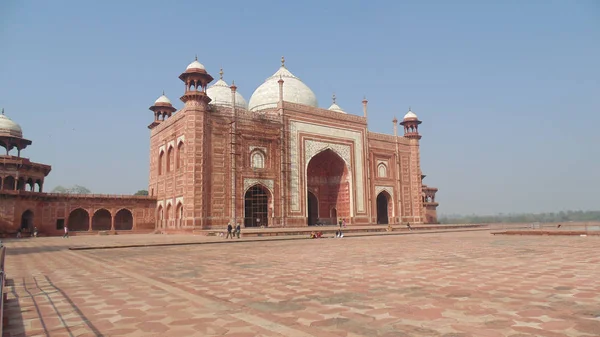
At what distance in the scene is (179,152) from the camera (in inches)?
1012

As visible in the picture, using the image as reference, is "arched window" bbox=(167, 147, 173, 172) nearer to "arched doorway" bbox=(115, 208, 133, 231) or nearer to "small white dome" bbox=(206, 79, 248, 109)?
"arched doorway" bbox=(115, 208, 133, 231)

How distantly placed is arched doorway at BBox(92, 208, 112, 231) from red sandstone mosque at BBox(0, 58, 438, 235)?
0.07 m

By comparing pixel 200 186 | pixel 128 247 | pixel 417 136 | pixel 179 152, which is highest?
pixel 417 136

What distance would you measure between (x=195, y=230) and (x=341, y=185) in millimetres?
13234

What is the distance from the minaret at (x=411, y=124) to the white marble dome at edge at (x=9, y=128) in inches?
1190

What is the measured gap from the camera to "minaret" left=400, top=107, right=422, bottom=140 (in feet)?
118

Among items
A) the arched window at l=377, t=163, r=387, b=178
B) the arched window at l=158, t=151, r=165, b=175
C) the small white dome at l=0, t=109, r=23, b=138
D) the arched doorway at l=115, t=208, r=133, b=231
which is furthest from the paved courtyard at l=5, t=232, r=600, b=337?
the arched window at l=377, t=163, r=387, b=178

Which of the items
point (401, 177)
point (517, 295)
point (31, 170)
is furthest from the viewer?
point (401, 177)

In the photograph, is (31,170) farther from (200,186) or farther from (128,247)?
(128,247)

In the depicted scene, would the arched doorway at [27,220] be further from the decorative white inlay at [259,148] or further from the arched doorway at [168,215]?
the decorative white inlay at [259,148]

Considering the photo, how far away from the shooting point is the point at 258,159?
26625 millimetres

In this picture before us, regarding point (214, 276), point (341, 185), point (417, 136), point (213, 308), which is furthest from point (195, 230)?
point (417, 136)

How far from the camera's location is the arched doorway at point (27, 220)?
25291mm

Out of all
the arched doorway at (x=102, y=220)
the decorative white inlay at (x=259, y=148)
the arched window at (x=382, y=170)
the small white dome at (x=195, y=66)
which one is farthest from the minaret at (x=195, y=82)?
the arched window at (x=382, y=170)
